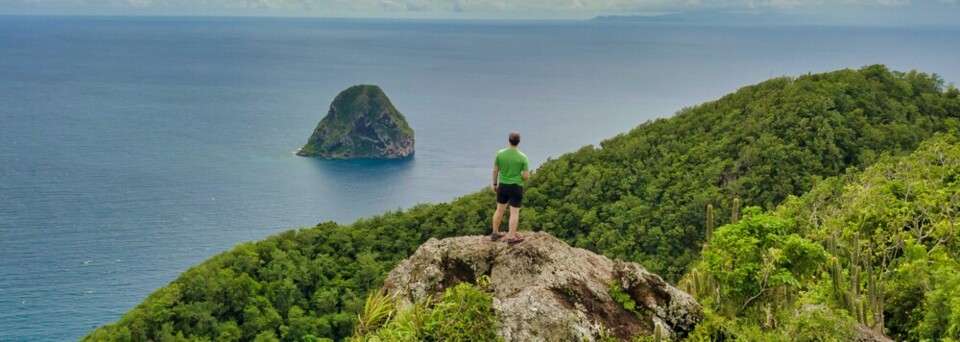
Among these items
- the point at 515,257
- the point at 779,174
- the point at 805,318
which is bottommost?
the point at 779,174

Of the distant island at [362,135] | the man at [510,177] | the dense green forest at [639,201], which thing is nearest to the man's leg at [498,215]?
the man at [510,177]

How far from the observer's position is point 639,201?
193ft

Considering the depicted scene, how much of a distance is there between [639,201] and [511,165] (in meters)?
44.9

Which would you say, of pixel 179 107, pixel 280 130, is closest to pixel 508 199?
pixel 280 130

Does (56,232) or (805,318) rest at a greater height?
(805,318)

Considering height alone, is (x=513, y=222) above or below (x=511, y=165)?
below

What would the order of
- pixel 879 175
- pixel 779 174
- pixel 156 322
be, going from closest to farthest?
pixel 879 175, pixel 156 322, pixel 779 174

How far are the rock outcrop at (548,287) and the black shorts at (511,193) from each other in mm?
739

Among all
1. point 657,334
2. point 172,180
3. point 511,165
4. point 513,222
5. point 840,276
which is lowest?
point 172,180

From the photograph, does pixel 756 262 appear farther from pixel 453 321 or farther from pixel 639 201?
pixel 639 201

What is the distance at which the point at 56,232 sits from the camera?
96.9m

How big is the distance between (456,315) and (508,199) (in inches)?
126

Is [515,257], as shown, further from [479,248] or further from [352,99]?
[352,99]

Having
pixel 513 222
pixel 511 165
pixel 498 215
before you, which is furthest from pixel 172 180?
pixel 513 222
